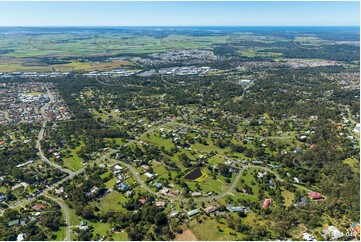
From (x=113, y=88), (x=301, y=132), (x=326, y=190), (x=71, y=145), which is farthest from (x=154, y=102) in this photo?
(x=326, y=190)

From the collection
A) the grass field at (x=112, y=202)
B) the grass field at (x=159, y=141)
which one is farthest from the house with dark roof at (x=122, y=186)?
the grass field at (x=159, y=141)

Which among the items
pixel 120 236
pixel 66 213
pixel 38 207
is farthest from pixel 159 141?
pixel 120 236

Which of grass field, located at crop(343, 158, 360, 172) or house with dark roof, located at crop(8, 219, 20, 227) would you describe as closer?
house with dark roof, located at crop(8, 219, 20, 227)

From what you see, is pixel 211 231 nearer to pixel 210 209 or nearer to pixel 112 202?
pixel 210 209

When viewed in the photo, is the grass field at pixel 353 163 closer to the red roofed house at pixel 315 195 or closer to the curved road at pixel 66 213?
the red roofed house at pixel 315 195

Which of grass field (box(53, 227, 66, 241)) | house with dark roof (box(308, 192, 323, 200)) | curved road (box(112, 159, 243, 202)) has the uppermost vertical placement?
house with dark roof (box(308, 192, 323, 200))

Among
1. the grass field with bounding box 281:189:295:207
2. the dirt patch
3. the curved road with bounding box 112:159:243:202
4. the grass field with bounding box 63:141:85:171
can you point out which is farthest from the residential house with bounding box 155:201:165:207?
the grass field with bounding box 63:141:85:171

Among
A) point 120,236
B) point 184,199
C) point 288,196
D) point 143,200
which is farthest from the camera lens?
point 288,196

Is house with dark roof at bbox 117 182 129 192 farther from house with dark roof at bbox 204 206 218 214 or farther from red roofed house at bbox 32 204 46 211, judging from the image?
house with dark roof at bbox 204 206 218 214
